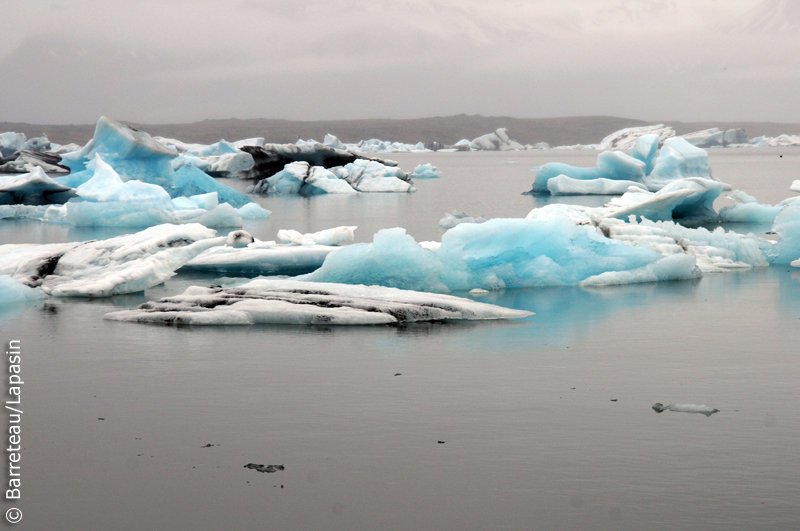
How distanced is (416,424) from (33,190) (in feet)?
49.8

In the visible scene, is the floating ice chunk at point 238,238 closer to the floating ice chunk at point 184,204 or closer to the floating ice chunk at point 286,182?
the floating ice chunk at point 184,204

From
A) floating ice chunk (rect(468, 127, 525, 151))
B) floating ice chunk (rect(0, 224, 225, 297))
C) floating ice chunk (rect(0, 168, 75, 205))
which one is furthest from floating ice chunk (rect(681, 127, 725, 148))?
floating ice chunk (rect(0, 224, 225, 297))

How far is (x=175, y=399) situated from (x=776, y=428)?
2.59 meters

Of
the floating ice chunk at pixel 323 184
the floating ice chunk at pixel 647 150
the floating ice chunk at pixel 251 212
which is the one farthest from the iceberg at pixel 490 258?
the floating ice chunk at pixel 323 184

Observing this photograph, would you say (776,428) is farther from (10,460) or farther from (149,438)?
(10,460)

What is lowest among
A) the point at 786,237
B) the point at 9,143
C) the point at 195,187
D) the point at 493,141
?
the point at 786,237

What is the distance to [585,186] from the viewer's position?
2156cm

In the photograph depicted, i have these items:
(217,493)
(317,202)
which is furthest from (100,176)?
(217,493)

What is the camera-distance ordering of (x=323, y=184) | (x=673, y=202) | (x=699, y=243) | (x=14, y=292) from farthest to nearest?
(x=323, y=184)
(x=673, y=202)
(x=699, y=243)
(x=14, y=292)

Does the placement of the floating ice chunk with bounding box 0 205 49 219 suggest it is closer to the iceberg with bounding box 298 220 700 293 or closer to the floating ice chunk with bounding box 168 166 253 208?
the floating ice chunk with bounding box 168 166 253 208

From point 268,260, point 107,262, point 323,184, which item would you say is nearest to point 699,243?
point 268,260

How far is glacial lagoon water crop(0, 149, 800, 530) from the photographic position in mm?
2689

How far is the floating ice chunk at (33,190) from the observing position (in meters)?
16.2

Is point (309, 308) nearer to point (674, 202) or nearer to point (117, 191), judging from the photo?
point (674, 202)
